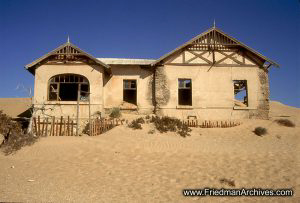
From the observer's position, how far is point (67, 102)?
A: 18047 millimetres

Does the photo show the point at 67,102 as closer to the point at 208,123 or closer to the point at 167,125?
the point at 167,125

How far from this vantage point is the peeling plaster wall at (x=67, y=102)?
58.8ft

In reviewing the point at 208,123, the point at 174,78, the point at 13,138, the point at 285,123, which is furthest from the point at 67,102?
the point at 285,123

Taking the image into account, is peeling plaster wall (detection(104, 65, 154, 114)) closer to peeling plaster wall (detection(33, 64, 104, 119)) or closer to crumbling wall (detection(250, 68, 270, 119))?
peeling plaster wall (detection(33, 64, 104, 119))

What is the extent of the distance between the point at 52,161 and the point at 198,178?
5.58 meters

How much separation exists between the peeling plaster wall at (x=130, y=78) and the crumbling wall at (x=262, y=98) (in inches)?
283

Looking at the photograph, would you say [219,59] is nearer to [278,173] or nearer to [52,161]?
[278,173]

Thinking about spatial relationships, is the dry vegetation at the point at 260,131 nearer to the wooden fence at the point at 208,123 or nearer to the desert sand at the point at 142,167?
the desert sand at the point at 142,167

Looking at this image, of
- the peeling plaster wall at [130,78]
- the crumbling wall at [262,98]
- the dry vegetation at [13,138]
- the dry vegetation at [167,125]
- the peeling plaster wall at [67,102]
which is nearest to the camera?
the dry vegetation at [13,138]

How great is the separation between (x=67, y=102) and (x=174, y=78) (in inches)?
284

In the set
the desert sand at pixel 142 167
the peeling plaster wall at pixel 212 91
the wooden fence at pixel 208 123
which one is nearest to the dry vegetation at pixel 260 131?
the desert sand at pixel 142 167

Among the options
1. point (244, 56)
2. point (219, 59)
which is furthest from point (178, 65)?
point (244, 56)

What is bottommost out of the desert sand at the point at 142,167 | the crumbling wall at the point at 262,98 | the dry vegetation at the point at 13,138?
the desert sand at the point at 142,167

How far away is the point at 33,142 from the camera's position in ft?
41.9
